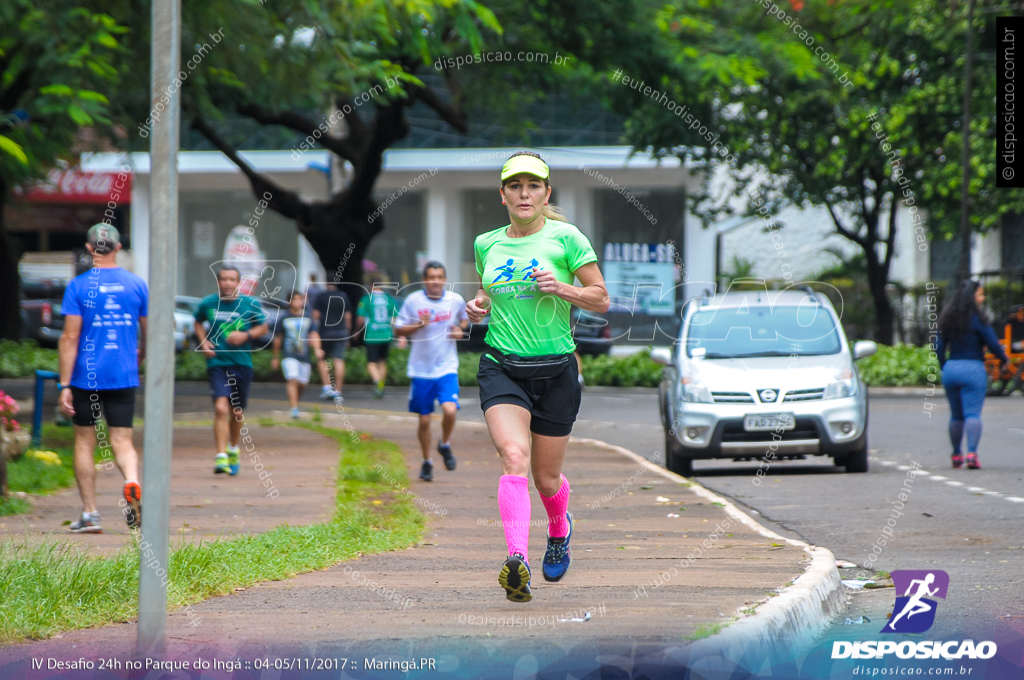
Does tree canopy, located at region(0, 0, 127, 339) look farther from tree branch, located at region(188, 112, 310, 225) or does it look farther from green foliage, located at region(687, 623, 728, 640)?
tree branch, located at region(188, 112, 310, 225)

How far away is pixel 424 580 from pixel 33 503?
426cm

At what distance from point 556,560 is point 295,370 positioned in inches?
460

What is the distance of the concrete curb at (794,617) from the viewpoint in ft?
14.0

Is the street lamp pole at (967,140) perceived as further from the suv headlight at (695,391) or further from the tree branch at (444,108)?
the suv headlight at (695,391)

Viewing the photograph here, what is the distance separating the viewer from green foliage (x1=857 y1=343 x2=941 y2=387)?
2334cm

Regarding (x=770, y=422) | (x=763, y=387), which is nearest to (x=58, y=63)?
(x=763, y=387)

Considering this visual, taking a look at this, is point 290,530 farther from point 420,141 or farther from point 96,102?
point 420,141

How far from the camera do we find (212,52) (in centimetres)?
1241

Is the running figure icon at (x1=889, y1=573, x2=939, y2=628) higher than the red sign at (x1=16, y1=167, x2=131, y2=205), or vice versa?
the red sign at (x1=16, y1=167, x2=131, y2=205)

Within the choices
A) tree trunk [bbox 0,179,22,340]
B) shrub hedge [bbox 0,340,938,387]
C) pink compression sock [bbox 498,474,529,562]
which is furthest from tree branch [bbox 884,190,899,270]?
pink compression sock [bbox 498,474,529,562]

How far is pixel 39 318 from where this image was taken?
32.2 metres

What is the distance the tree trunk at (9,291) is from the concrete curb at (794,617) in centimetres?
2169

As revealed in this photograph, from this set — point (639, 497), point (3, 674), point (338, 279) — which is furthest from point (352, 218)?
point (3, 674)

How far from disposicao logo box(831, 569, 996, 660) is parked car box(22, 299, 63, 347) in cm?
2891
